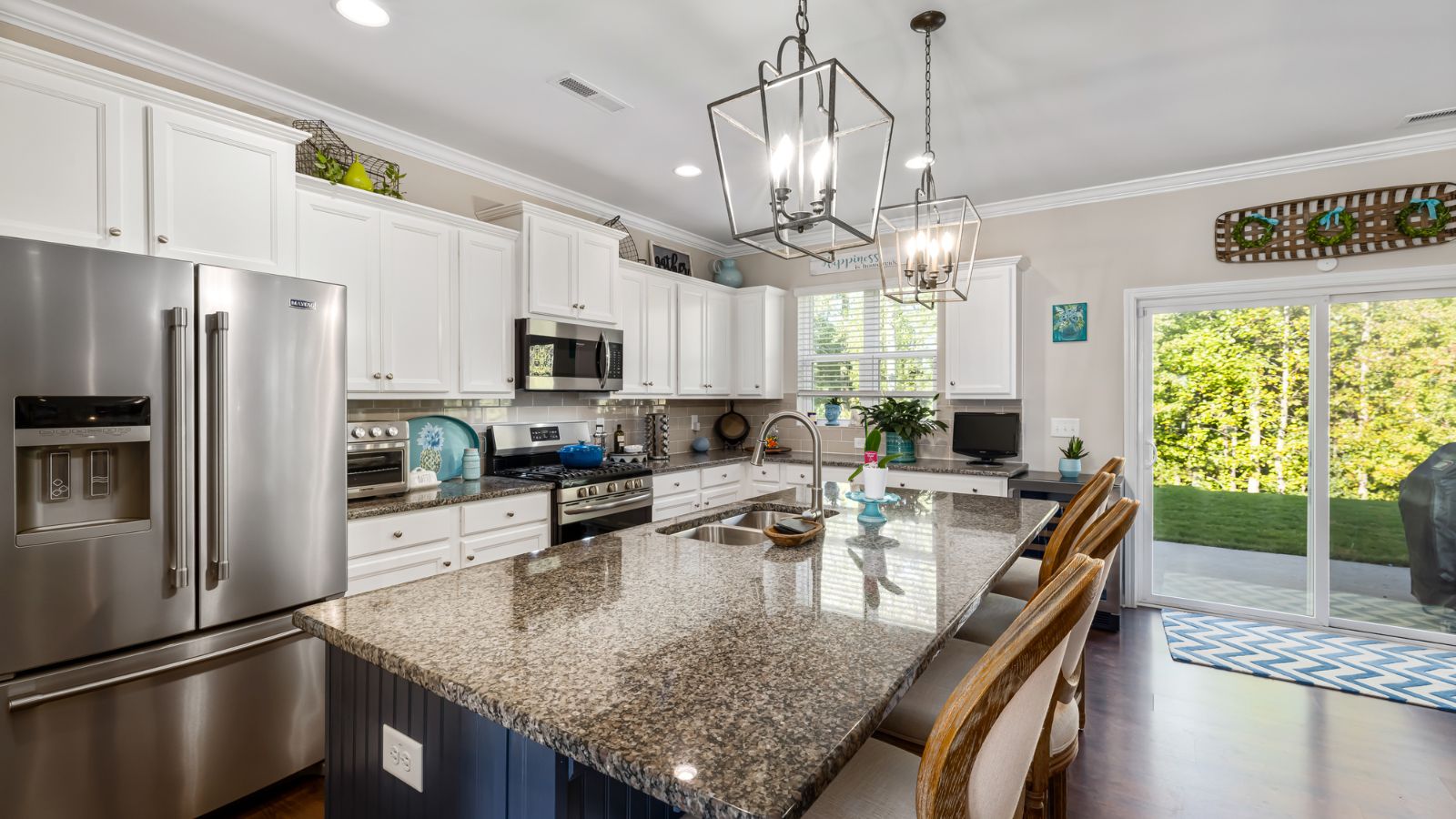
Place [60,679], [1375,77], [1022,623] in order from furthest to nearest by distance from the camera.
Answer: [1375,77]
[60,679]
[1022,623]

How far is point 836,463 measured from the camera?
4.55 m

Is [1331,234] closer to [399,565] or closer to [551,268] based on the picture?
[551,268]

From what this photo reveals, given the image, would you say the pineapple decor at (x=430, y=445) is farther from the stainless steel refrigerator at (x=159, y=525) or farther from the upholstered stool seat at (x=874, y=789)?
the upholstered stool seat at (x=874, y=789)

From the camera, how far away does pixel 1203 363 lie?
153 inches

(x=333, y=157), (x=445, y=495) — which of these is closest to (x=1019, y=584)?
(x=445, y=495)

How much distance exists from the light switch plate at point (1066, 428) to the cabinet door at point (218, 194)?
422cm

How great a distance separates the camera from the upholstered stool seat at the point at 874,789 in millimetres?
1041

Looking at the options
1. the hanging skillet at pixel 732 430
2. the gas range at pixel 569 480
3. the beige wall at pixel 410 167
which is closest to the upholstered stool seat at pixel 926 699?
the gas range at pixel 569 480

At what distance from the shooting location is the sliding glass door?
3.42 metres

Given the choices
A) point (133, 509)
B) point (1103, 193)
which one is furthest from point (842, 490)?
point (1103, 193)

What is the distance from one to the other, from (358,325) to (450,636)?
2165mm

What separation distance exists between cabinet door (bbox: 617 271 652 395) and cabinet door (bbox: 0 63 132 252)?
8.21ft

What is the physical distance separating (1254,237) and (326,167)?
188 inches

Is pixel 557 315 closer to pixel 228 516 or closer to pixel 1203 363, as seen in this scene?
pixel 228 516
